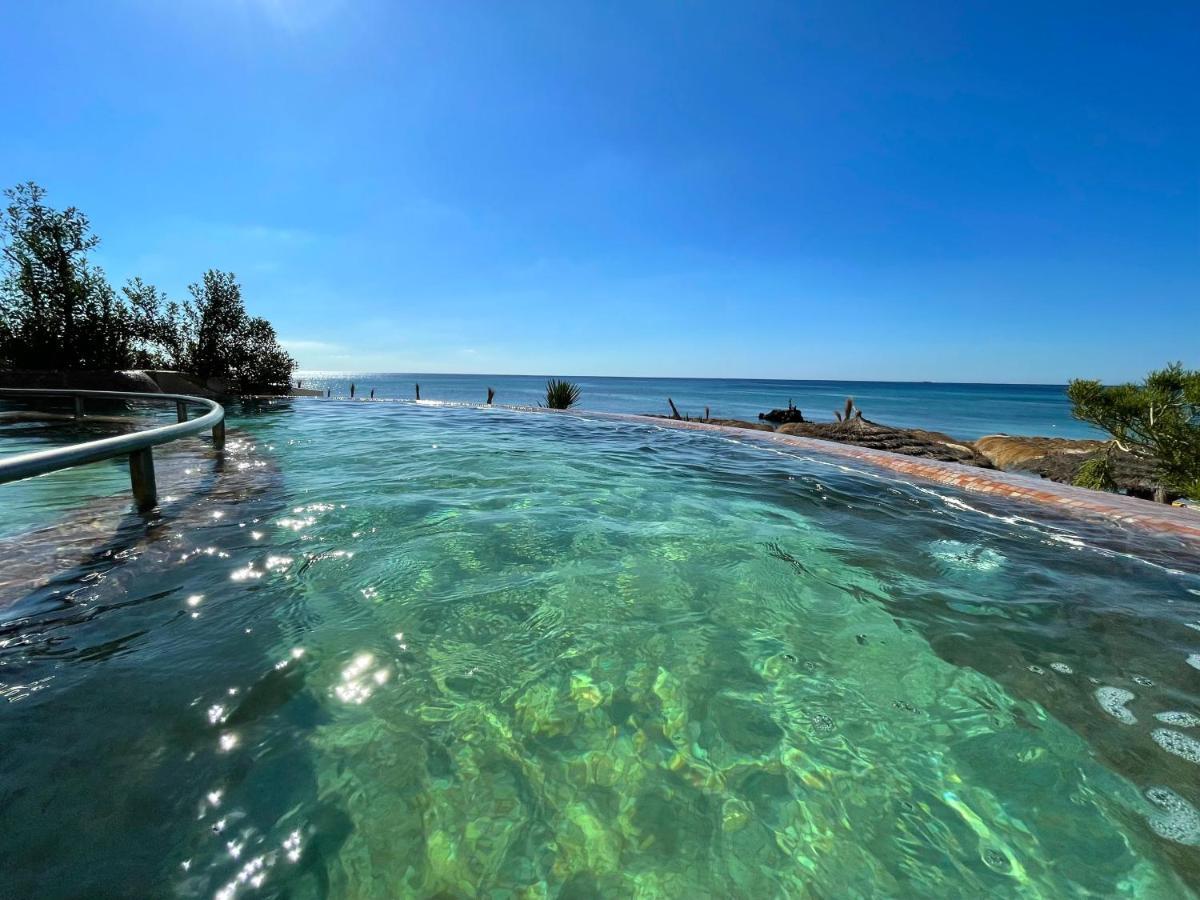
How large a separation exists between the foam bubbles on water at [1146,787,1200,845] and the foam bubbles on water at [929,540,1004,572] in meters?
2.11

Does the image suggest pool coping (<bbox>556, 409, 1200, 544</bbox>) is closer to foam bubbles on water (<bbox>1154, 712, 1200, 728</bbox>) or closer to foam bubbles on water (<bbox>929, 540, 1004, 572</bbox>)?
foam bubbles on water (<bbox>929, 540, 1004, 572</bbox>)

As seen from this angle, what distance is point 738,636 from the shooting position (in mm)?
2576

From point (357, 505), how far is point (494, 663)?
3.01m

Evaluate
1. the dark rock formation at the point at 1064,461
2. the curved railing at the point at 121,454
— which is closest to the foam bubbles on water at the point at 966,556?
the curved railing at the point at 121,454

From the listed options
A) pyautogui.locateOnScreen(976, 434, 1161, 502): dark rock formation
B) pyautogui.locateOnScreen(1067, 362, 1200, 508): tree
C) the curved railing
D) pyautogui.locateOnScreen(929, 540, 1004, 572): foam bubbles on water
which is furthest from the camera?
pyautogui.locateOnScreen(976, 434, 1161, 502): dark rock formation

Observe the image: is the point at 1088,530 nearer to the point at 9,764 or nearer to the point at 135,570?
the point at 9,764

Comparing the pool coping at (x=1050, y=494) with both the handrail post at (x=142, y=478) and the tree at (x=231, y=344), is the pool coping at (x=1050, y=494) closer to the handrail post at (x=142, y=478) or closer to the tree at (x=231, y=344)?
the handrail post at (x=142, y=478)

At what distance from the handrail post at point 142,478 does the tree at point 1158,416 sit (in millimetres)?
11827

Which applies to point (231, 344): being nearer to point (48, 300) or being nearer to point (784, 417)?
point (48, 300)

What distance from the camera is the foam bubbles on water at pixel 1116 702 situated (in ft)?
6.57

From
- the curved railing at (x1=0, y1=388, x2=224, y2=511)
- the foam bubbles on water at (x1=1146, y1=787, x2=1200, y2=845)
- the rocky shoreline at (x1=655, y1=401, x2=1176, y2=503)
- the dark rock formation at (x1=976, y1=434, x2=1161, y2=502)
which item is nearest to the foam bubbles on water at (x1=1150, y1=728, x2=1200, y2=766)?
the foam bubbles on water at (x1=1146, y1=787, x2=1200, y2=845)

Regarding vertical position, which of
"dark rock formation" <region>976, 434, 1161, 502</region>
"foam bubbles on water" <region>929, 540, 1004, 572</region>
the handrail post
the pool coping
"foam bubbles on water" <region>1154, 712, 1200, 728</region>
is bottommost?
"dark rock formation" <region>976, 434, 1161, 502</region>

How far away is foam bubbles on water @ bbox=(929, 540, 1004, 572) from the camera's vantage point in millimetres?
3623

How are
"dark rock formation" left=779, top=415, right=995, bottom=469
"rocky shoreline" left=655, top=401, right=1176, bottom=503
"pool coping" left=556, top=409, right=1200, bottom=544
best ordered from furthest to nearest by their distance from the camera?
"dark rock formation" left=779, top=415, right=995, bottom=469
"rocky shoreline" left=655, top=401, right=1176, bottom=503
"pool coping" left=556, top=409, right=1200, bottom=544
